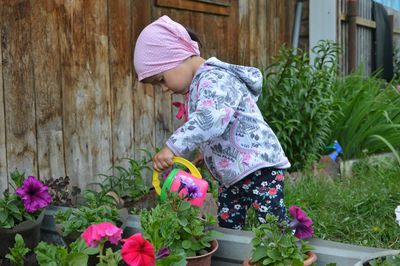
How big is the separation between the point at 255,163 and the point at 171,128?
175 centimetres

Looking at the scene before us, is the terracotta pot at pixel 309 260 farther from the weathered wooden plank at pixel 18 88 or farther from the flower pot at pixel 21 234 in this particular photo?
the weathered wooden plank at pixel 18 88

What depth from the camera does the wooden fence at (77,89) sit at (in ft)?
9.55

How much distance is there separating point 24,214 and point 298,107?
2.85 meters

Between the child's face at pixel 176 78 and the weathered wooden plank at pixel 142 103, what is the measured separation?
1.40m

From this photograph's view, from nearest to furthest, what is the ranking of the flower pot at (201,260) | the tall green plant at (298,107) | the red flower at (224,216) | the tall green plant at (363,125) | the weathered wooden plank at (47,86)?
the flower pot at (201,260) → the red flower at (224,216) → the weathered wooden plank at (47,86) → the tall green plant at (298,107) → the tall green plant at (363,125)

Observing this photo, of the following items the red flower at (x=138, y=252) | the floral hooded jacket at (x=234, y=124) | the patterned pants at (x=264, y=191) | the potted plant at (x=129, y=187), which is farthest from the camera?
the potted plant at (x=129, y=187)

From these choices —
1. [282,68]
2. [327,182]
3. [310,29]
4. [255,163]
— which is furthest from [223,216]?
[310,29]

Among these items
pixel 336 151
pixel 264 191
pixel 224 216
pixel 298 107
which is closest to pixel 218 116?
pixel 264 191

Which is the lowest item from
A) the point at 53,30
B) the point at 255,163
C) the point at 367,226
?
the point at 367,226

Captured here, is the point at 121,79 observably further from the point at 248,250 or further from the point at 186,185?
the point at 248,250

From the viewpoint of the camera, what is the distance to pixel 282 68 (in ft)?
15.8

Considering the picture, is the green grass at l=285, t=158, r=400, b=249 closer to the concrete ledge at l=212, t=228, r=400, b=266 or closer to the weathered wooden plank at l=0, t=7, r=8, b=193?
the concrete ledge at l=212, t=228, r=400, b=266

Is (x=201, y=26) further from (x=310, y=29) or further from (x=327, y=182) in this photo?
(x=310, y=29)

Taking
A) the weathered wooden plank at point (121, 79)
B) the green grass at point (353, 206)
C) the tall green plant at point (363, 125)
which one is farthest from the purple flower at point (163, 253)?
the tall green plant at point (363, 125)
